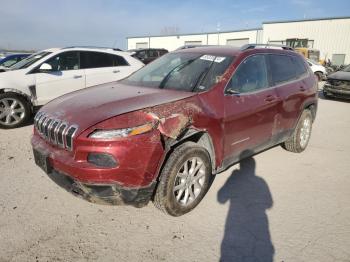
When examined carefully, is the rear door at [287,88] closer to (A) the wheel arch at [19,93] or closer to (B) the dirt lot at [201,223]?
(B) the dirt lot at [201,223]

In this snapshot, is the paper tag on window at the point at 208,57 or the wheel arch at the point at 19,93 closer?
the paper tag on window at the point at 208,57

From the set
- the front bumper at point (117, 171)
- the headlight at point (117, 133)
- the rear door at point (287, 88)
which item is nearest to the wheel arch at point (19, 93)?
the front bumper at point (117, 171)

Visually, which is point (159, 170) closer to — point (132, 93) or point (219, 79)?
point (132, 93)

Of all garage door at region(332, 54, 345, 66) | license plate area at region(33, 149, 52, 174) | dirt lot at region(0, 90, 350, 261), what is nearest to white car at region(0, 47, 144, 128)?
dirt lot at region(0, 90, 350, 261)

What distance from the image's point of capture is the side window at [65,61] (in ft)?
22.5

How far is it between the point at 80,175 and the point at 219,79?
184 cm

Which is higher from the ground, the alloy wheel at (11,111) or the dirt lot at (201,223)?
the alloy wheel at (11,111)

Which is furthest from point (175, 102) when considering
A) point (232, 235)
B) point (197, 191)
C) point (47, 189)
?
point (47, 189)

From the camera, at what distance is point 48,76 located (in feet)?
22.0

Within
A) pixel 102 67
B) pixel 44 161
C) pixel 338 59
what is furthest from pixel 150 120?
pixel 338 59

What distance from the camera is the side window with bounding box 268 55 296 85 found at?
436 centimetres

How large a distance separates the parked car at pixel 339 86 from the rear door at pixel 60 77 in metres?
9.56

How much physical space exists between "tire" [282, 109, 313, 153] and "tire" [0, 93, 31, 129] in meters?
5.28

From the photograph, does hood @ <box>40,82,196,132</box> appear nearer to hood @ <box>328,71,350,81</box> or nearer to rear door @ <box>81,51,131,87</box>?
rear door @ <box>81,51,131,87</box>
